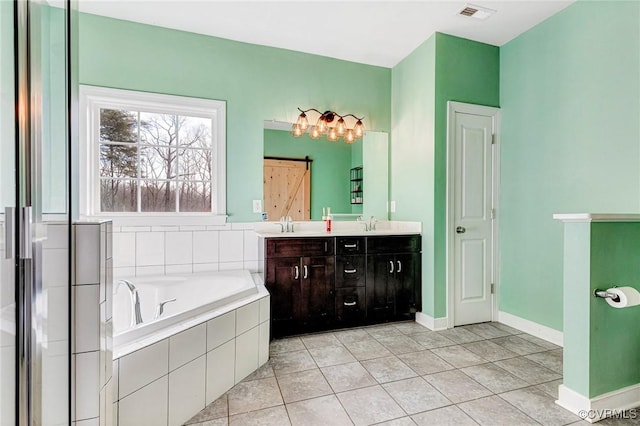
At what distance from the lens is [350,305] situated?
2803mm

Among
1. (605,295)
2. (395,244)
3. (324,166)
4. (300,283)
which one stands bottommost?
(300,283)

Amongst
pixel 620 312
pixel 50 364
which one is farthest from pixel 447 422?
pixel 50 364

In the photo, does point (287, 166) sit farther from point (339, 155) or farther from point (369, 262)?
point (369, 262)

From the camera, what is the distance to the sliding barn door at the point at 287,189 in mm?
3049

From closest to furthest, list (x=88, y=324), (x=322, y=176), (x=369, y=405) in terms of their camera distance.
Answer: (x=88, y=324)
(x=369, y=405)
(x=322, y=176)

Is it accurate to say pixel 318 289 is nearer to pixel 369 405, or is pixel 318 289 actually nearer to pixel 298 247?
pixel 298 247

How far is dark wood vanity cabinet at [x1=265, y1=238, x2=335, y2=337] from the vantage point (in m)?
2.59

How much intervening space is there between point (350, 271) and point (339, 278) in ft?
0.39

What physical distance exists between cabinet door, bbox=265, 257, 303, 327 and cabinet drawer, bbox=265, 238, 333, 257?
50 mm

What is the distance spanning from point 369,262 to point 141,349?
1928 mm

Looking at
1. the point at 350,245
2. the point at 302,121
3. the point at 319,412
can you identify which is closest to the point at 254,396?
the point at 319,412

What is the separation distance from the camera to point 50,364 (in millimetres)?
945

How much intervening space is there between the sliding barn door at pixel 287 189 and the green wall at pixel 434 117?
1.02 meters

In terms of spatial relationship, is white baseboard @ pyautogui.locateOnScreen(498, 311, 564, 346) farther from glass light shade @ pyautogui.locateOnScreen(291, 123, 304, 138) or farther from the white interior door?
glass light shade @ pyautogui.locateOnScreen(291, 123, 304, 138)
